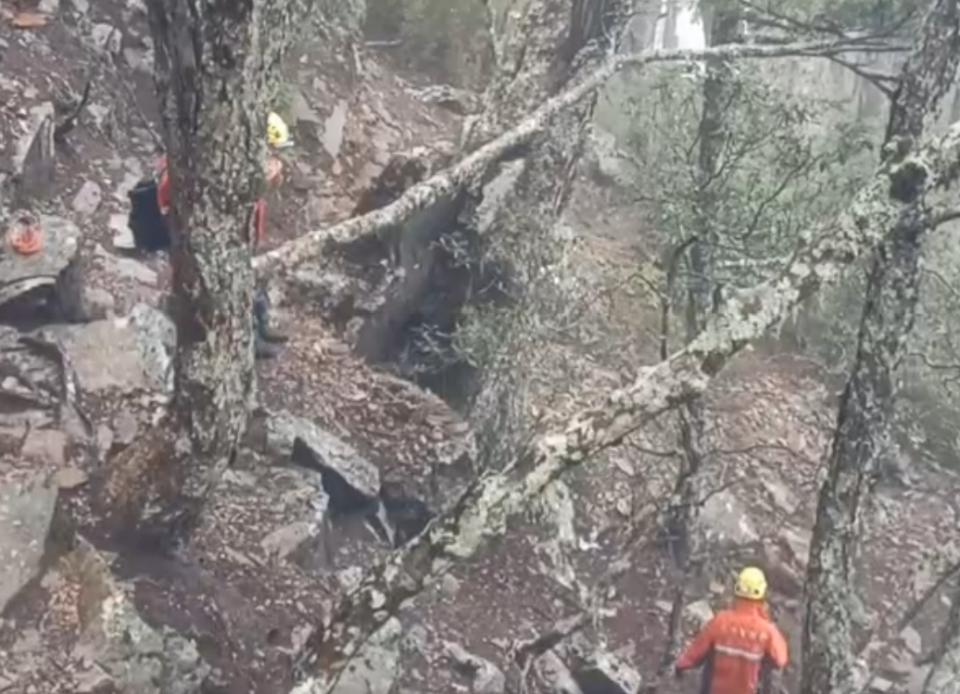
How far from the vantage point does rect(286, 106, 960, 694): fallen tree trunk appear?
4.90 m

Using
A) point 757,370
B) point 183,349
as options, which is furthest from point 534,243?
point 757,370

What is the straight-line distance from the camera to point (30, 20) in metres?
12.9

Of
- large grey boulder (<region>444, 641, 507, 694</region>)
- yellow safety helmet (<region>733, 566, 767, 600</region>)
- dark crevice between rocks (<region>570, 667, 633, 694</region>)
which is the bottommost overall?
dark crevice between rocks (<region>570, 667, 633, 694</region>)

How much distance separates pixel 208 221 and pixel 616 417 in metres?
2.19

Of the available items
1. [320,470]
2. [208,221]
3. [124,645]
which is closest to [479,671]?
[320,470]

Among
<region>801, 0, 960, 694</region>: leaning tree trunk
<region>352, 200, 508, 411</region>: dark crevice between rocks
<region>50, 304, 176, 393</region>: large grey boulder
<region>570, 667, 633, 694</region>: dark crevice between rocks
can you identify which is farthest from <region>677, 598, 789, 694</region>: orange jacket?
<region>50, 304, 176, 393</region>: large grey boulder

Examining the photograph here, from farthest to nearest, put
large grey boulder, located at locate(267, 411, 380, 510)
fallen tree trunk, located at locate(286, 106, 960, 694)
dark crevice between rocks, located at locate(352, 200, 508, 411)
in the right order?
1. dark crevice between rocks, located at locate(352, 200, 508, 411)
2. large grey boulder, located at locate(267, 411, 380, 510)
3. fallen tree trunk, located at locate(286, 106, 960, 694)

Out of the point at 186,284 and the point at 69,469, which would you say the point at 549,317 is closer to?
the point at 69,469

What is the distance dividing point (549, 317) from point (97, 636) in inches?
237

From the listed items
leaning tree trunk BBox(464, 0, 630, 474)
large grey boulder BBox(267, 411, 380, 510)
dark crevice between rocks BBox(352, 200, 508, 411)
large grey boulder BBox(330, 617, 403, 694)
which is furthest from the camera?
dark crevice between rocks BBox(352, 200, 508, 411)

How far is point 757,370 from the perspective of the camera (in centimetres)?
1564

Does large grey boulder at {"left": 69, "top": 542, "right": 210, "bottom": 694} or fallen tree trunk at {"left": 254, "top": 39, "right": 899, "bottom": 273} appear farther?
fallen tree trunk at {"left": 254, "top": 39, "right": 899, "bottom": 273}

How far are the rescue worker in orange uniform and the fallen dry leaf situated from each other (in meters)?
9.55

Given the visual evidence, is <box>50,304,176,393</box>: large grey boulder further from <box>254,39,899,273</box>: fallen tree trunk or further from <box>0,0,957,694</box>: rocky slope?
<box>254,39,899,273</box>: fallen tree trunk
